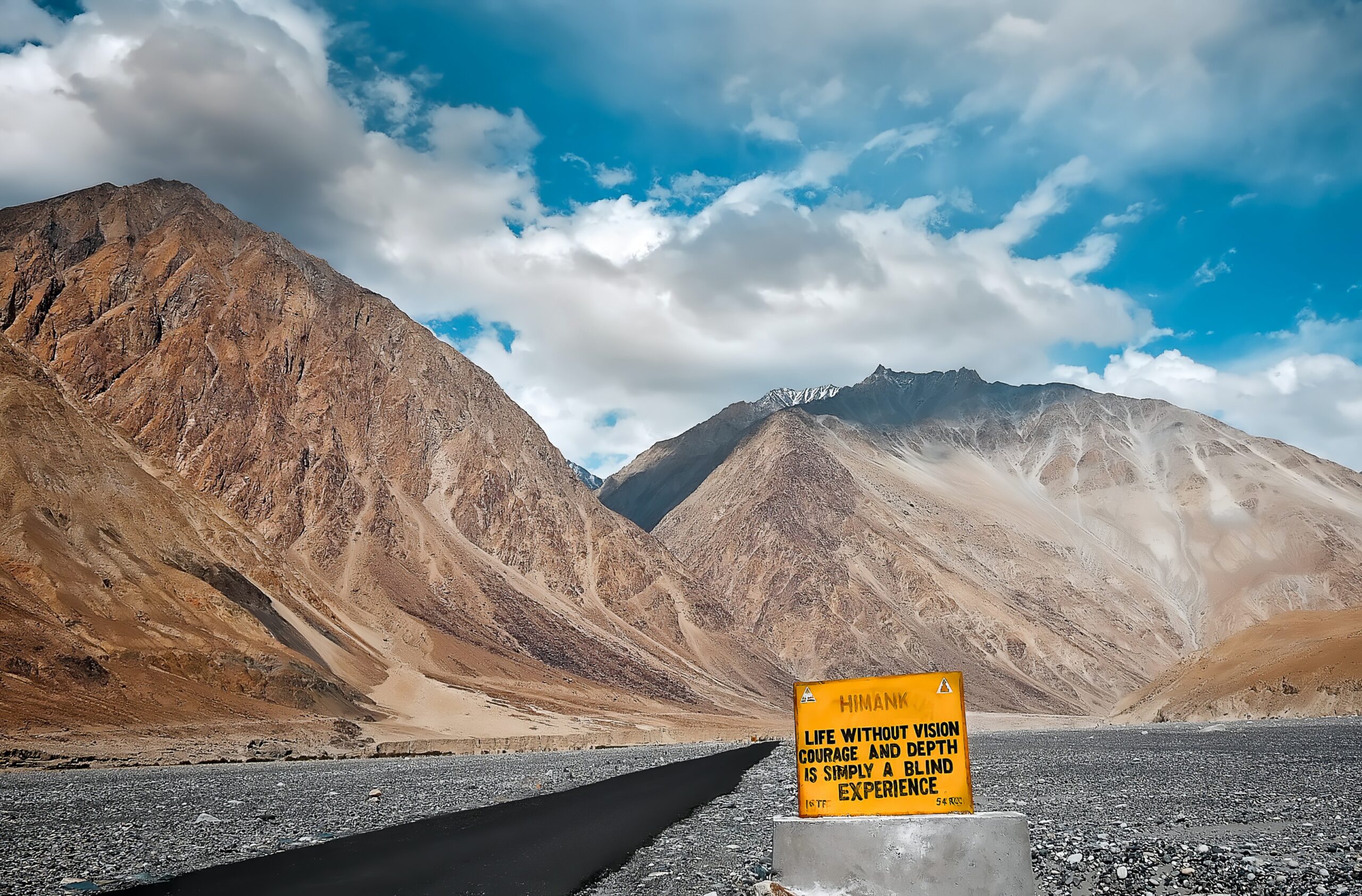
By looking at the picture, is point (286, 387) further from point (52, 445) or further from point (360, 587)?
point (52, 445)

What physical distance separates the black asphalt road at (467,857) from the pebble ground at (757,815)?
644 mm

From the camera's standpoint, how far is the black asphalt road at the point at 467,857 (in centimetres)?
1110

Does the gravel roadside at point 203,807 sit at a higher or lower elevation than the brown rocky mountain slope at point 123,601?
lower

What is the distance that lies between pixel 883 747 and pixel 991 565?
6630 inches

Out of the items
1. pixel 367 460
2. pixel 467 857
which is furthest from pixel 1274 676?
pixel 367 460

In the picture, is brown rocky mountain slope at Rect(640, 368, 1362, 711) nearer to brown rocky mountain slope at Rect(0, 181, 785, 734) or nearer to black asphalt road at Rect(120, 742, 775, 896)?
brown rocky mountain slope at Rect(0, 181, 785, 734)

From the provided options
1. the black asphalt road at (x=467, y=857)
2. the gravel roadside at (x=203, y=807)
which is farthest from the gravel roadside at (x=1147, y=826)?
the gravel roadside at (x=203, y=807)

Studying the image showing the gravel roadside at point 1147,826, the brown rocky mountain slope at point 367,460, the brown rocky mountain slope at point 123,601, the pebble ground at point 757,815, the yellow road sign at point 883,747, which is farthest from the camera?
the brown rocky mountain slope at point 367,460

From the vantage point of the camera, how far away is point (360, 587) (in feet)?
307

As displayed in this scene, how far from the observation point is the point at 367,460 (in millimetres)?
110812

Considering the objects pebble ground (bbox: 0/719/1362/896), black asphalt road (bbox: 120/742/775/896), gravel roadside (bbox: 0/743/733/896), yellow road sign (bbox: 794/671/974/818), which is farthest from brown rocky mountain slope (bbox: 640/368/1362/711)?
yellow road sign (bbox: 794/671/974/818)

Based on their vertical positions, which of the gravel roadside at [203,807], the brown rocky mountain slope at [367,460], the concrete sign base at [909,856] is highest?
the brown rocky mountain slope at [367,460]

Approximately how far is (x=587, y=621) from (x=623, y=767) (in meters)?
78.5

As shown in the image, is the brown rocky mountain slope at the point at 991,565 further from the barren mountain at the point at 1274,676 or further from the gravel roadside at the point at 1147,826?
the gravel roadside at the point at 1147,826
